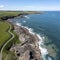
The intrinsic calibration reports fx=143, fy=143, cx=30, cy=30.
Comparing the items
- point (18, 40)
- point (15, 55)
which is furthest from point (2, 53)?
point (18, 40)

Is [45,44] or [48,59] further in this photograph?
[45,44]

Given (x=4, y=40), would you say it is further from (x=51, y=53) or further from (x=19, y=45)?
(x=51, y=53)

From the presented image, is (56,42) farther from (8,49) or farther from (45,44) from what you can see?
(8,49)

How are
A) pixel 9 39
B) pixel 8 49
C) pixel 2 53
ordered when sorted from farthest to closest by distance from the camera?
pixel 9 39
pixel 8 49
pixel 2 53

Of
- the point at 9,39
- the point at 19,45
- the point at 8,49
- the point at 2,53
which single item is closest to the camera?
the point at 2,53

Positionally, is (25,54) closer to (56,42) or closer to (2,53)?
(2,53)

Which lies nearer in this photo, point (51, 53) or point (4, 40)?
point (51, 53)

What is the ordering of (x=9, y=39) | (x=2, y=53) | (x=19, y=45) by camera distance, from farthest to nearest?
(x=9, y=39), (x=19, y=45), (x=2, y=53)

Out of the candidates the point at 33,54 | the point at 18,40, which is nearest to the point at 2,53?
the point at 33,54
